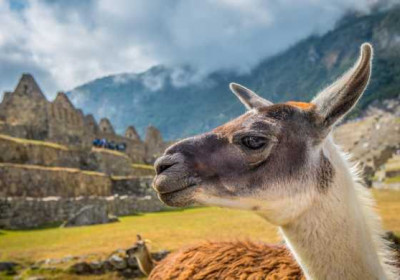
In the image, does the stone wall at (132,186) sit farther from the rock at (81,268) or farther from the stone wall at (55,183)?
the rock at (81,268)

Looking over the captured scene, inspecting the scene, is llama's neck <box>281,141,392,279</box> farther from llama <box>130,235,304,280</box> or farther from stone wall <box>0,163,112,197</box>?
stone wall <box>0,163,112,197</box>

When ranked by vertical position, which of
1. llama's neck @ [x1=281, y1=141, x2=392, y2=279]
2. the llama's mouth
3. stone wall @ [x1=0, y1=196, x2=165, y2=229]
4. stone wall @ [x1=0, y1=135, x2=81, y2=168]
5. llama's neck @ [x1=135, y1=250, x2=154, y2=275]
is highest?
stone wall @ [x1=0, y1=135, x2=81, y2=168]

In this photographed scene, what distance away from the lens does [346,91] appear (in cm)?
240

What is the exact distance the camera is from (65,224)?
50.4 ft

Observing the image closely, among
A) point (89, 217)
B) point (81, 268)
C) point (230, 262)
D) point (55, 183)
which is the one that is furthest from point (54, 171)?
point (230, 262)

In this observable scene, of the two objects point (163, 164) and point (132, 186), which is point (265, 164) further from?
point (132, 186)

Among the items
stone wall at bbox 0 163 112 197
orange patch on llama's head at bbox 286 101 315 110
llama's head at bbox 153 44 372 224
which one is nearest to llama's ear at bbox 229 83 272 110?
orange patch on llama's head at bbox 286 101 315 110

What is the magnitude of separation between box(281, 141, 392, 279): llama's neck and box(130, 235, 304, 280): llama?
623 millimetres

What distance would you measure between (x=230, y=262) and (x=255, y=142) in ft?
5.10

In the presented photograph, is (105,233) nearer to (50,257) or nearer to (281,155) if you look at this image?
(50,257)

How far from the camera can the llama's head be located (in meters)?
2.47

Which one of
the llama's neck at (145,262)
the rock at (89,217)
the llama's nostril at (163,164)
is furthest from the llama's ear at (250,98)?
the rock at (89,217)

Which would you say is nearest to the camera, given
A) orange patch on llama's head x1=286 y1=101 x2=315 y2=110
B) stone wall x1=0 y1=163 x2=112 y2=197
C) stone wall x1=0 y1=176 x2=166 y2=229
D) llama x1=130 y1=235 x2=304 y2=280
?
orange patch on llama's head x1=286 y1=101 x2=315 y2=110

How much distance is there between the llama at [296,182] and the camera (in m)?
2.47
